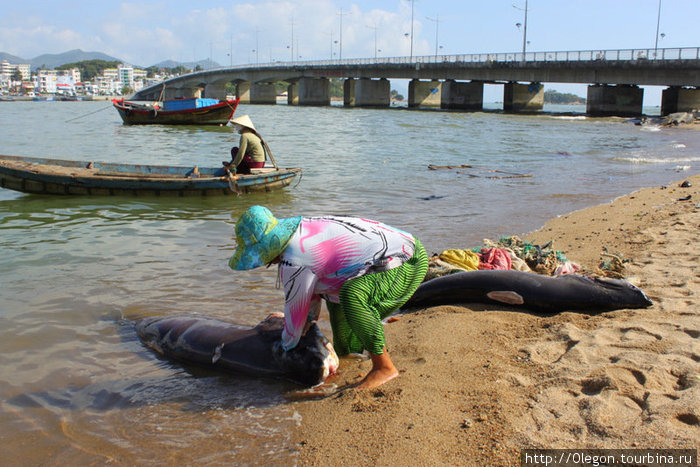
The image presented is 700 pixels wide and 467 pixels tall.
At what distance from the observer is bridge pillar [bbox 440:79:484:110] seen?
69.0 metres

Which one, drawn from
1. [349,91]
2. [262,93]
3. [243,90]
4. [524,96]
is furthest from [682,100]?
[243,90]

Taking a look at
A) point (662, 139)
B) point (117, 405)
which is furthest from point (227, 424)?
point (662, 139)

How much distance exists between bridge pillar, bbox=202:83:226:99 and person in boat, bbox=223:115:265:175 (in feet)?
309

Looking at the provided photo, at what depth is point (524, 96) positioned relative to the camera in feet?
211

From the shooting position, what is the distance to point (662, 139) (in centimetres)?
3098

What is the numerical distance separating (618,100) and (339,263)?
187 feet

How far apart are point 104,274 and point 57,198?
6.67m

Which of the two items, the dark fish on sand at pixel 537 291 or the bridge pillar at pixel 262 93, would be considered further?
the bridge pillar at pixel 262 93

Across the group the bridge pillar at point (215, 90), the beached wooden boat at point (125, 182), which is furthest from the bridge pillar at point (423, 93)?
the beached wooden boat at point (125, 182)

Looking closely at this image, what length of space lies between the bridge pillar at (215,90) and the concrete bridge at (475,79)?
0.23 metres

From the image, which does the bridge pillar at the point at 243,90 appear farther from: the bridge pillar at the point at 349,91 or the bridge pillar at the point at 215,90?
the bridge pillar at the point at 349,91

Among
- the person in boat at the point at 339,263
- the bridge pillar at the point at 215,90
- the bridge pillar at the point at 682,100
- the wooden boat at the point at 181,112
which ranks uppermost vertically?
the bridge pillar at the point at 215,90

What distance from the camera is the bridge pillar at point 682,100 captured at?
47.7 m

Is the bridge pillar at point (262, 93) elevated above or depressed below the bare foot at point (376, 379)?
above
